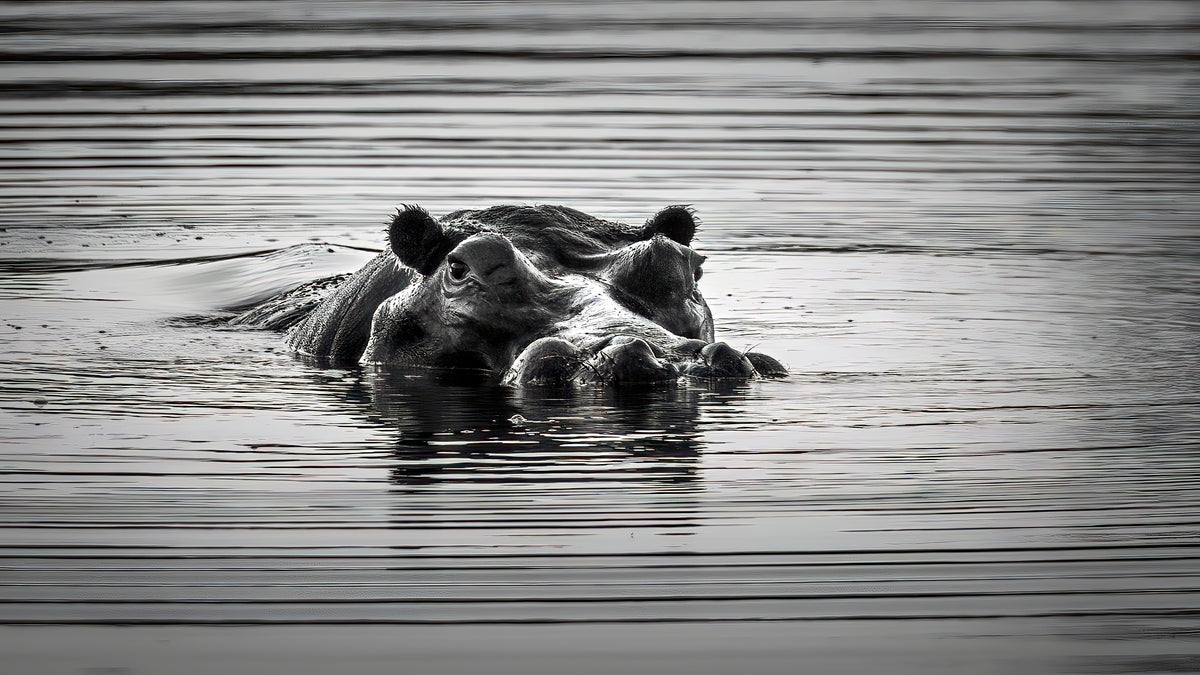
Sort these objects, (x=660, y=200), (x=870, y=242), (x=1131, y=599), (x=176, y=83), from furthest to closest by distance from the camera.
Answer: (x=176, y=83) → (x=660, y=200) → (x=870, y=242) → (x=1131, y=599)

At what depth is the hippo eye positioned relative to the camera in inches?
355

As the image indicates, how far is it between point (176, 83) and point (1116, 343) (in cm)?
1619

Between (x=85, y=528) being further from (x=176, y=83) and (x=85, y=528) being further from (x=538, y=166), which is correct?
(x=176, y=83)

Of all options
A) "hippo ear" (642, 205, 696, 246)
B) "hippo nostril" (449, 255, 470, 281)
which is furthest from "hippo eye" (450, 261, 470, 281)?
"hippo ear" (642, 205, 696, 246)

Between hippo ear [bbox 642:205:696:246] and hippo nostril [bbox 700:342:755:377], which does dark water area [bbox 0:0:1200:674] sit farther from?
hippo ear [bbox 642:205:696:246]

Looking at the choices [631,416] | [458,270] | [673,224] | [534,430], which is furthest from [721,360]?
[673,224]

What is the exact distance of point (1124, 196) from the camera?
16547mm

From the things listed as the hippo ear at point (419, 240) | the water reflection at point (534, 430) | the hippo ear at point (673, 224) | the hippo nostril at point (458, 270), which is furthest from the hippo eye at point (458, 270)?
the hippo ear at point (673, 224)

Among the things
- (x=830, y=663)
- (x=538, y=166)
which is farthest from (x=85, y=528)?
(x=538, y=166)

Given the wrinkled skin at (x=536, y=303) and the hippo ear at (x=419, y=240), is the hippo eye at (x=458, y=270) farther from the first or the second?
the hippo ear at (x=419, y=240)

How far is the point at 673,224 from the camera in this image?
32.8 ft

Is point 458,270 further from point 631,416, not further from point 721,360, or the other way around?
point 631,416

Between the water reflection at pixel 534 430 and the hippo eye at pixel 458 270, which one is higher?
the hippo eye at pixel 458 270

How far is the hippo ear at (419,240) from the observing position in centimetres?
944
